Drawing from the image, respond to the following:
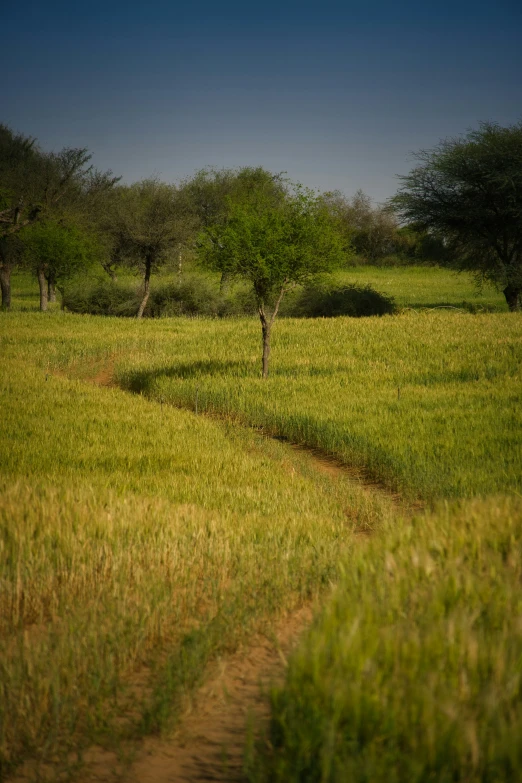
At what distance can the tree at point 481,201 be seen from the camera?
3459 cm

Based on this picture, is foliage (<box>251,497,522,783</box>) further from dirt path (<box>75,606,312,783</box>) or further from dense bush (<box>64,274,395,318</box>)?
dense bush (<box>64,274,395,318</box>)

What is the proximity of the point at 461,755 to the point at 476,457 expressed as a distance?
872 centimetres

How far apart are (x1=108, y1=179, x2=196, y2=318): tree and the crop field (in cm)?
2660

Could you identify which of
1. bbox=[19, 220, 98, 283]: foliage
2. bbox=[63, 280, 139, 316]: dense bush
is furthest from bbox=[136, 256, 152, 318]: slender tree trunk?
bbox=[19, 220, 98, 283]: foliage

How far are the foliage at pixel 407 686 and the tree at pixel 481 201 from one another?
33974 millimetres

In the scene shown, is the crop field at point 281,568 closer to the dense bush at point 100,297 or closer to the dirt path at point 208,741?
the dirt path at point 208,741

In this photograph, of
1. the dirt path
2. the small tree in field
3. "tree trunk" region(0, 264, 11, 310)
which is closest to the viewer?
the dirt path

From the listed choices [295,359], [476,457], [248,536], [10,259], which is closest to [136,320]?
[10,259]

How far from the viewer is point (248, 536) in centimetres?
677

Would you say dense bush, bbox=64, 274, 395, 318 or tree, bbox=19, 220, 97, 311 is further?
dense bush, bbox=64, 274, 395, 318

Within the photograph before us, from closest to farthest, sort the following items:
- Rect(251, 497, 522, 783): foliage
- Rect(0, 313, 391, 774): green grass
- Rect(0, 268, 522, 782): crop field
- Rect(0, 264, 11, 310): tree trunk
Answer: Rect(251, 497, 522, 783): foliage, Rect(0, 268, 522, 782): crop field, Rect(0, 313, 391, 774): green grass, Rect(0, 264, 11, 310): tree trunk

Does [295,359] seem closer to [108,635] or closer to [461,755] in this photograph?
[108,635]

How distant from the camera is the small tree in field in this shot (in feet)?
61.0

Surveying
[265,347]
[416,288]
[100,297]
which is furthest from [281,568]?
[416,288]
